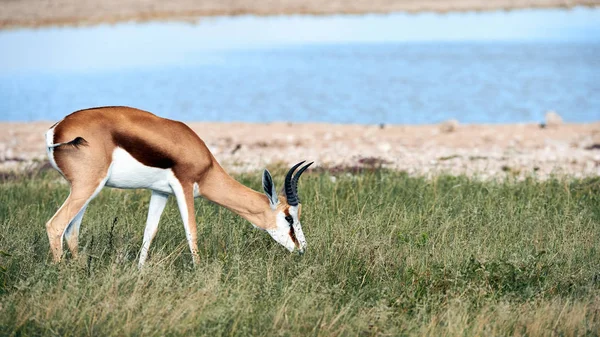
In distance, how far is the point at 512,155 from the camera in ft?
37.6

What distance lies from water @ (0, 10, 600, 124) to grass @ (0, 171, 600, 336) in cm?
939

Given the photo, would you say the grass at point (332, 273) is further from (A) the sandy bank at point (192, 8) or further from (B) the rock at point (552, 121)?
(A) the sandy bank at point (192, 8)

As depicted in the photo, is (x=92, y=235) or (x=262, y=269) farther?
(x=92, y=235)

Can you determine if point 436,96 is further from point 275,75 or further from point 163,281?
point 163,281

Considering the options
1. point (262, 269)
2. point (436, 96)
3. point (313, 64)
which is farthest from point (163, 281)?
point (313, 64)

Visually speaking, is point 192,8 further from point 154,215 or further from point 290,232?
point 290,232

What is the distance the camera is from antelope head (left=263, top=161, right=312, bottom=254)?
20.5 feet

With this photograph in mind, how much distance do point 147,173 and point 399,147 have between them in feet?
22.7

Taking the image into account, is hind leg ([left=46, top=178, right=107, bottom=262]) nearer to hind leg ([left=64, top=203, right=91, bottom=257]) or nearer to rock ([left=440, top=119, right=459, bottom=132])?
hind leg ([left=64, top=203, right=91, bottom=257])

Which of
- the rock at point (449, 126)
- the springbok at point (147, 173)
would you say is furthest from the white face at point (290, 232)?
the rock at point (449, 126)

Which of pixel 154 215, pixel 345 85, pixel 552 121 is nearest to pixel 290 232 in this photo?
pixel 154 215

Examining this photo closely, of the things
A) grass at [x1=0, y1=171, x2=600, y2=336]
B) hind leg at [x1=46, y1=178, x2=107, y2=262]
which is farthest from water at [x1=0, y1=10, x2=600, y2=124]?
hind leg at [x1=46, y1=178, x2=107, y2=262]

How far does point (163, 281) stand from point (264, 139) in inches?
316

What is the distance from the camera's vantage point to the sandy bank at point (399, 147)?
10.5 metres
